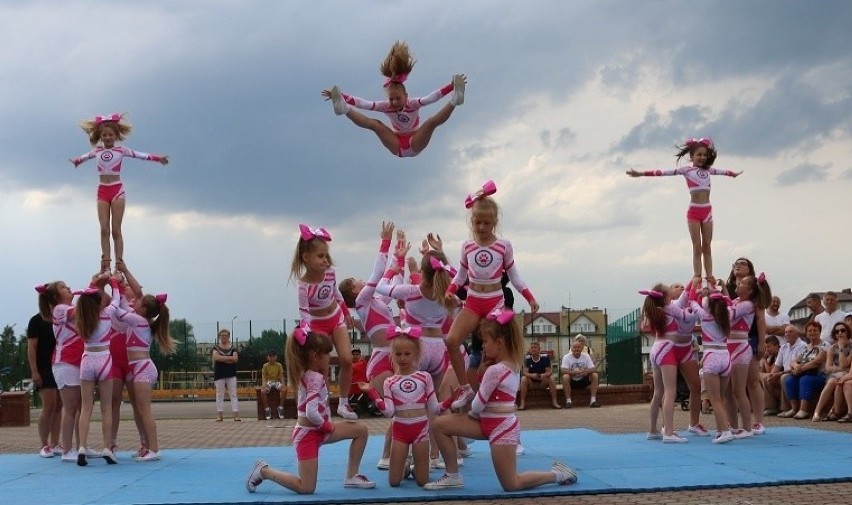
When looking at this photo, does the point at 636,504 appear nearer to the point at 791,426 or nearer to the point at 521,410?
the point at 791,426

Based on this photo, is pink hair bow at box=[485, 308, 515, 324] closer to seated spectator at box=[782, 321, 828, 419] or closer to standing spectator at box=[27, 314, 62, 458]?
standing spectator at box=[27, 314, 62, 458]

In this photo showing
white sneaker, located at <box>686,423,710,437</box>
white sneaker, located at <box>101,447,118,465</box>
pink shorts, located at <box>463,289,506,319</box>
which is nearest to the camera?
pink shorts, located at <box>463,289,506,319</box>

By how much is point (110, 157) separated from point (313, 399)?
491 centimetres

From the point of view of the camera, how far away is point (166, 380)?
124ft

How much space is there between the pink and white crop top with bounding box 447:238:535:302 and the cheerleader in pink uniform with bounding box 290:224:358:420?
1159mm

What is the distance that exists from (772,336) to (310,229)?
1047 centimetres

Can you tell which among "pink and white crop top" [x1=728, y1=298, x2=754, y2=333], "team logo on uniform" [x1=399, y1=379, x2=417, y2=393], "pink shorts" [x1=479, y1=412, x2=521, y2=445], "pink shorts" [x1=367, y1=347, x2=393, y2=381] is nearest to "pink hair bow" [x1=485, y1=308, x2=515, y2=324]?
"pink shorts" [x1=479, y1=412, x2=521, y2=445]

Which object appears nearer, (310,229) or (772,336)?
(310,229)

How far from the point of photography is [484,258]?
8781 mm

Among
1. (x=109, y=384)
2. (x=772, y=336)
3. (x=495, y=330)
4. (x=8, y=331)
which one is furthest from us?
(x=8, y=331)

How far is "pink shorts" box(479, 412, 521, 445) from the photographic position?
759 cm

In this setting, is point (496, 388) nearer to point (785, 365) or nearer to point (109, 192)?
point (109, 192)

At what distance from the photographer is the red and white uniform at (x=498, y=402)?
7602mm

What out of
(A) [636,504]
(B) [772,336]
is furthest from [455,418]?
(B) [772,336]
